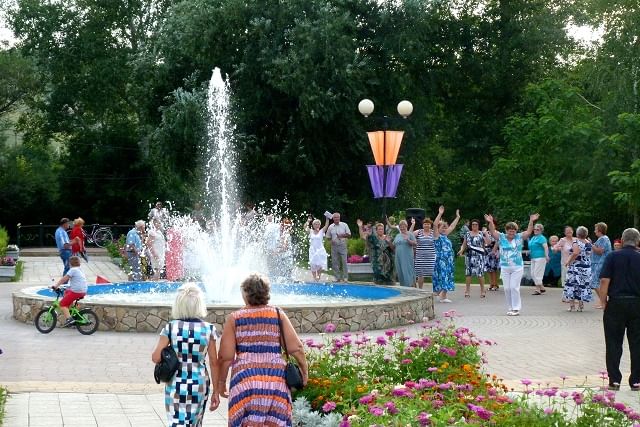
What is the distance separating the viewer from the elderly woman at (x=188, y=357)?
654cm

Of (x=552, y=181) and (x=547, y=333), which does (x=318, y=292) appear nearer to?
(x=547, y=333)

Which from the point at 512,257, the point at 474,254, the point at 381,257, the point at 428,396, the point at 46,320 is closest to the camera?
the point at 428,396

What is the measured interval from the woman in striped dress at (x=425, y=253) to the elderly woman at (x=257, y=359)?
14.9 m

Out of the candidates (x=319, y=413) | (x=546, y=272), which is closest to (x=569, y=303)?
(x=546, y=272)

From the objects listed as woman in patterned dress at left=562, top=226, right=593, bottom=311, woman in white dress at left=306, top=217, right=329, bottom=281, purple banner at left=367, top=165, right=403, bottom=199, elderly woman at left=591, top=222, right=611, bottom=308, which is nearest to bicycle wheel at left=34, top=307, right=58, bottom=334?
elderly woman at left=591, top=222, right=611, bottom=308

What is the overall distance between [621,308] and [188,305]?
5.28 meters

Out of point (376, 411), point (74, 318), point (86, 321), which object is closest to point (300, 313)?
point (86, 321)

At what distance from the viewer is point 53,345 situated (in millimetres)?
13859

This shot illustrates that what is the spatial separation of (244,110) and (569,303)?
17.2m

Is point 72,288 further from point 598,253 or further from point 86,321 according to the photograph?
point 598,253

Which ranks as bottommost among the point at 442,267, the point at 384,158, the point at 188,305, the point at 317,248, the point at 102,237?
the point at 442,267

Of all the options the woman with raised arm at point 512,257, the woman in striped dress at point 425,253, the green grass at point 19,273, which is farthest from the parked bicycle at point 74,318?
the green grass at point 19,273

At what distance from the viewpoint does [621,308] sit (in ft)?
33.1

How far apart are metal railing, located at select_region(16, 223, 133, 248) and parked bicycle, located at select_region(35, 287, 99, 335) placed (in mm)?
33338
